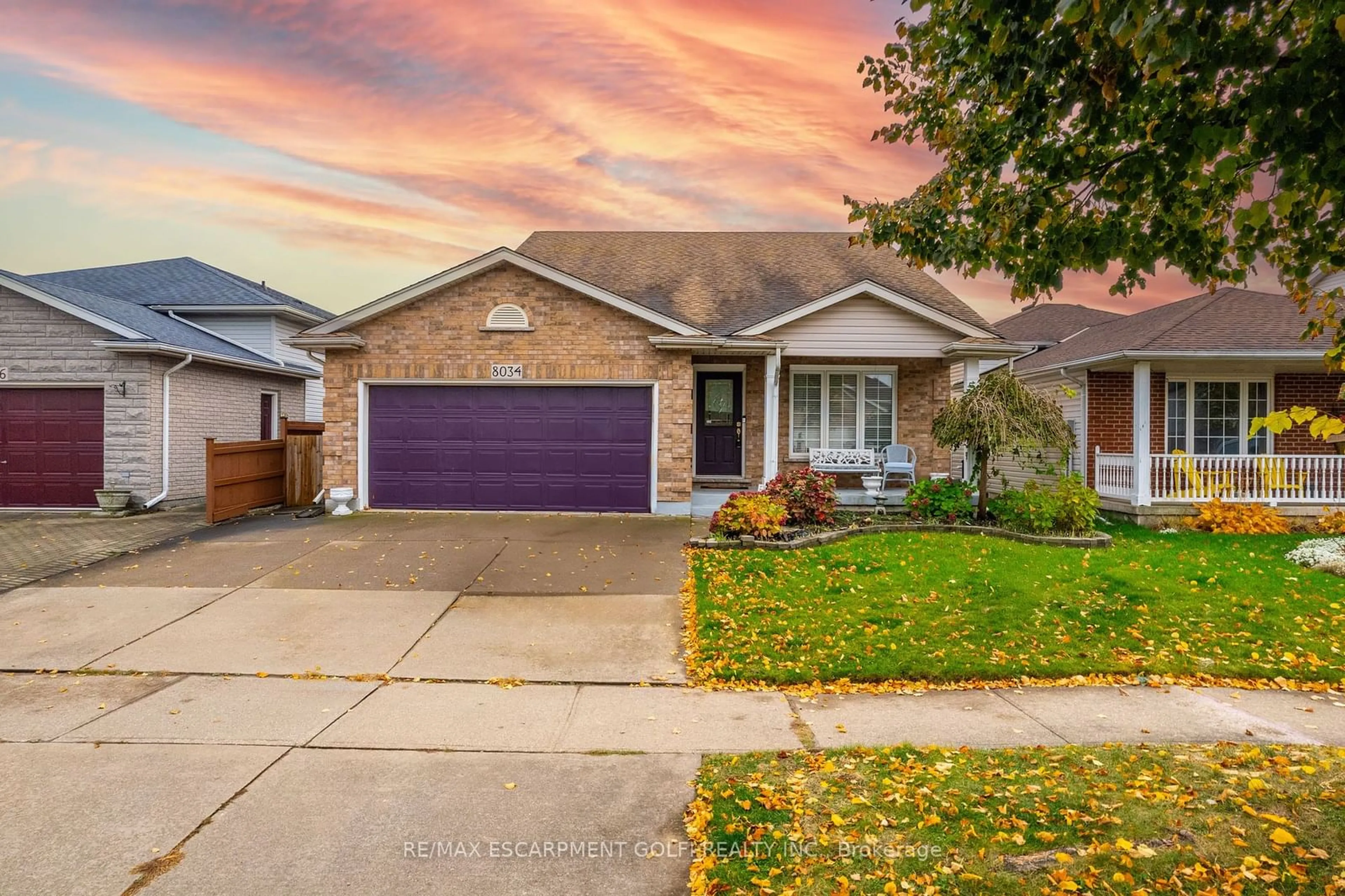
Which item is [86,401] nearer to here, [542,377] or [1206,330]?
[542,377]

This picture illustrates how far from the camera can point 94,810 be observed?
3744 mm

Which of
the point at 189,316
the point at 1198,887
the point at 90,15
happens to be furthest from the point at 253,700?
the point at 189,316

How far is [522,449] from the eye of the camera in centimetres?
1402

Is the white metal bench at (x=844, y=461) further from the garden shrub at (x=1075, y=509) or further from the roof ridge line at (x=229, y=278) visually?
the roof ridge line at (x=229, y=278)

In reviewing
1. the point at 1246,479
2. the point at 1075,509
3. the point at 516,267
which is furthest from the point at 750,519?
the point at 1246,479

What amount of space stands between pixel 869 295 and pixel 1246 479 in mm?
8007

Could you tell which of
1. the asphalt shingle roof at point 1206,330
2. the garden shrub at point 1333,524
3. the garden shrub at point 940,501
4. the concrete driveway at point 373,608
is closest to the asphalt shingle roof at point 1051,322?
the asphalt shingle roof at point 1206,330

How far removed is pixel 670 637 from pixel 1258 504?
12791 millimetres

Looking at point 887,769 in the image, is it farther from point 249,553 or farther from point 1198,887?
point 249,553

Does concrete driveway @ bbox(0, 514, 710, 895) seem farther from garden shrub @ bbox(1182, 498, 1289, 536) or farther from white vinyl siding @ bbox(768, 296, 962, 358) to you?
garden shrub @ bbox(1182, 498, 1289, 536)

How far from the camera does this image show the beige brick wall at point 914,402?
1567 centimetres

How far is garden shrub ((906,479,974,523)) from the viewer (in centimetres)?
1278

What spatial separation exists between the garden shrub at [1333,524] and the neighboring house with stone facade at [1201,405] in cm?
46

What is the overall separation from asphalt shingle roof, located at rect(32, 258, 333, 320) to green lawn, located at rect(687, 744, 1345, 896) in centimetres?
2039
